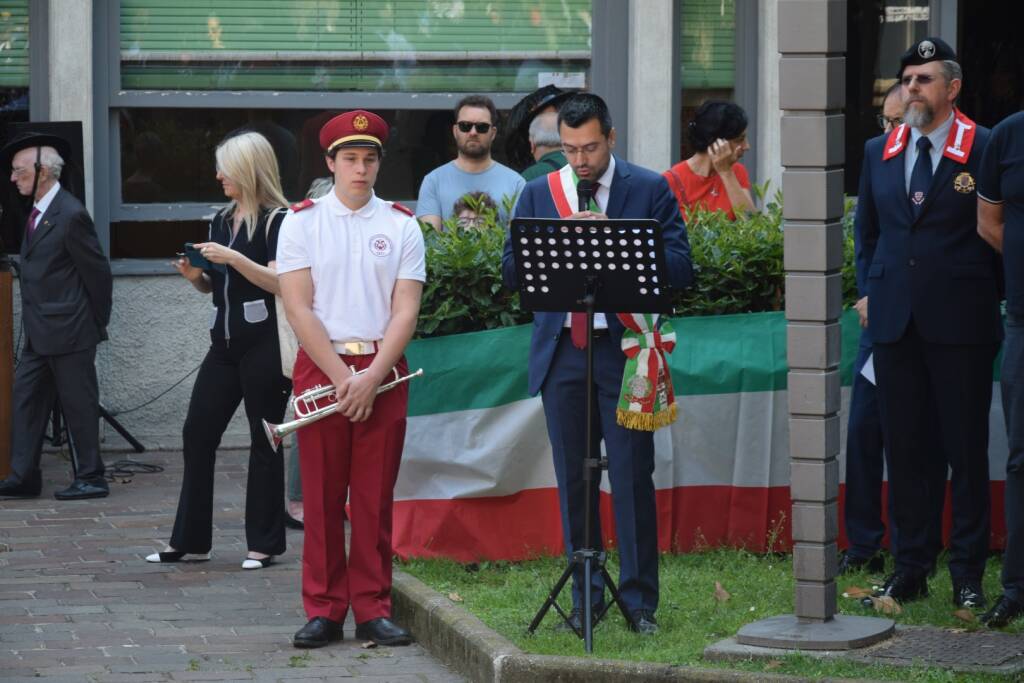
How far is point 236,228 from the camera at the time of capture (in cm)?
839

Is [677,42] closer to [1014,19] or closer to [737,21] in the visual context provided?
[737,21]

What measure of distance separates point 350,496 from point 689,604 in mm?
1457

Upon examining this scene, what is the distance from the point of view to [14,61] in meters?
11.6

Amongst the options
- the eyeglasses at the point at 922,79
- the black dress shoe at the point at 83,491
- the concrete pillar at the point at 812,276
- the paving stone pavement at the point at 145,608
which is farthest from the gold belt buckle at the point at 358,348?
the black dress shoe at the point at 83,491

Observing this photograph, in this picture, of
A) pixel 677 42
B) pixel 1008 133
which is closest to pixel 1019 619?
pixel 1008 133

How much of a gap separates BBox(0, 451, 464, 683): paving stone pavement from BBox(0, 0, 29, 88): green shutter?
3.01m

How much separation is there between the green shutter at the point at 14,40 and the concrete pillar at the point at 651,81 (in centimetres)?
403

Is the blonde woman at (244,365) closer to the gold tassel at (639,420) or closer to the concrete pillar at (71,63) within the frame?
the gold tassel at (639,420)

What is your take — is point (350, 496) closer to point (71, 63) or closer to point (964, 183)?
point (964, 183)

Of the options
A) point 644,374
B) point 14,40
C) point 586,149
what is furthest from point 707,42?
point 644,374

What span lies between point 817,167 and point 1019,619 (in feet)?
6.31

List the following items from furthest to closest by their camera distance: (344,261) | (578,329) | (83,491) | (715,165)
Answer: (83,491), (715,165), (344,261), (578,329)

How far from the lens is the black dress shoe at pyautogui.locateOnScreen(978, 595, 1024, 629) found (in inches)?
268

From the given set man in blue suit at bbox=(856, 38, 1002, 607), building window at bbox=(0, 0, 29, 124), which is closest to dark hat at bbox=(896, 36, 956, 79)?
man in blue suit at bbox=(856, 38, 1002, 607)
